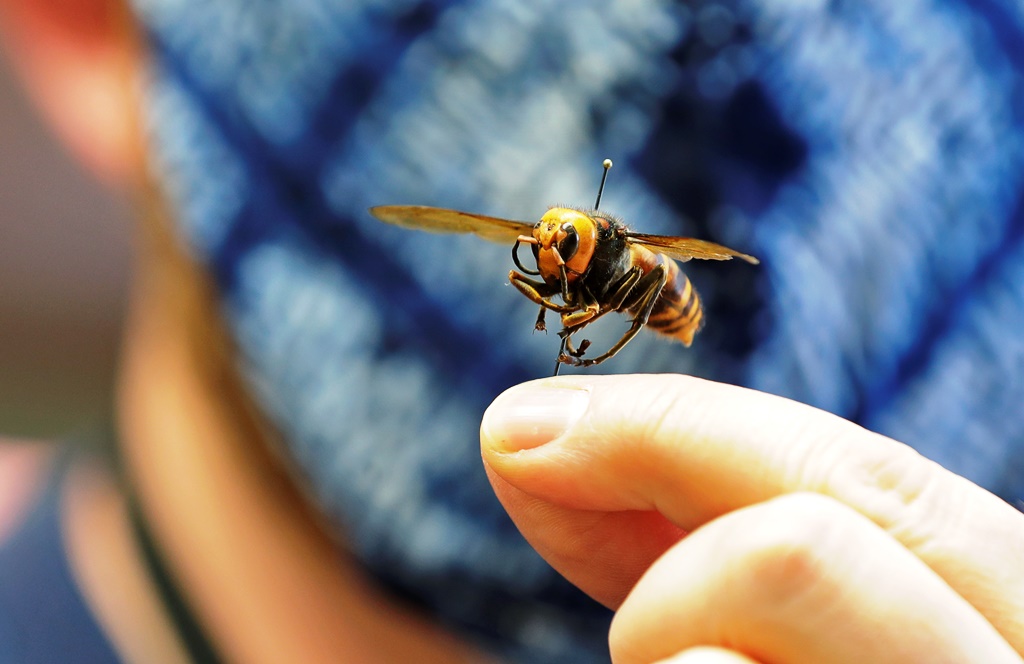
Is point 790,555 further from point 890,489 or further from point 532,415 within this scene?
point 532,415

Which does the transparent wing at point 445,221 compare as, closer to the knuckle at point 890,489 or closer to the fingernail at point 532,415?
the fingernail at point 532,415

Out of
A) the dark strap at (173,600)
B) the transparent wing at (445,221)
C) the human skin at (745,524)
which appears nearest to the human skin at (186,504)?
the dark strap at (173,600)

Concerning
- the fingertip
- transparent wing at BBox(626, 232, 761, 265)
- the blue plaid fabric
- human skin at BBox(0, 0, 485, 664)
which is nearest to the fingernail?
the fingertip

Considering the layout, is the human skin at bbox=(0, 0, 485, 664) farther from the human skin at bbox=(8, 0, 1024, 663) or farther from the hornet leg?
the hornet leg

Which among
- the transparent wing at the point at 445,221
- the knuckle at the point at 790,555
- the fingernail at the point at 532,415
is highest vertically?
the transparent wing at the point at 445,221

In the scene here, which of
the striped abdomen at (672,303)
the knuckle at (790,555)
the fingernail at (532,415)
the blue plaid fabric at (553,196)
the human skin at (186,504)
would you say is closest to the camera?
the knuckle at (790,555)

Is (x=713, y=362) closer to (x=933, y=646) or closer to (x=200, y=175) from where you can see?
→ (x=933, y=646)
